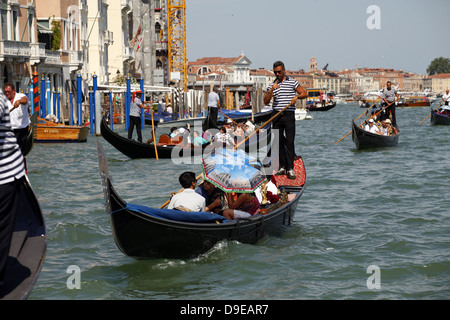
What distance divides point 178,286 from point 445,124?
16337 millimetres

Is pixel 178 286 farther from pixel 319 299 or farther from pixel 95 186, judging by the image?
pixel 95 186

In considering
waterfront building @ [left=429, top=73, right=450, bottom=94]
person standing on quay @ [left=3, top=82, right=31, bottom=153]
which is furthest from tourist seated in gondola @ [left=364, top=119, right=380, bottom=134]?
waterfront building @ [left=429, top=73, right=450, bottom=94]

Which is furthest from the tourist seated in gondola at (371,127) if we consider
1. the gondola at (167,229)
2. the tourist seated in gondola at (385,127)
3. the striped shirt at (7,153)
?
the striped shirt at (7,153)

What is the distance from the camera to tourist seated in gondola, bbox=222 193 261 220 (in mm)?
4671

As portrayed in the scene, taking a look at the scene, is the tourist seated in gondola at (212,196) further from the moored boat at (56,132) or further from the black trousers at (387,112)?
the moored boat at (56,132)

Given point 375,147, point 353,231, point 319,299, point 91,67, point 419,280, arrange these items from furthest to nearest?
1. point 91,67
2. point 375,147
3. point 353,231
4. point 419,280
5. point 319,299

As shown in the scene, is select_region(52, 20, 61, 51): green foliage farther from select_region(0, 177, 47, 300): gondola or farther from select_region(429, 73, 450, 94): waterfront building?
select_region(429, 73, 450, 94): waterfront building

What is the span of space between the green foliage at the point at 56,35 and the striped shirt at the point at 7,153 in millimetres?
17510

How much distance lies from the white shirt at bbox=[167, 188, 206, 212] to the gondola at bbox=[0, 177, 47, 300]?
1.29 m

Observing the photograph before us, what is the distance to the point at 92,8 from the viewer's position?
24.9 metres

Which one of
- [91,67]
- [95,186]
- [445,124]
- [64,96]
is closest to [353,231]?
[95,186]

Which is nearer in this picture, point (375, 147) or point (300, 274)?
point (300, 274)

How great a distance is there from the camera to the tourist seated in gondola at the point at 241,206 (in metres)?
4.67

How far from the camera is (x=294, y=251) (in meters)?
4.97
